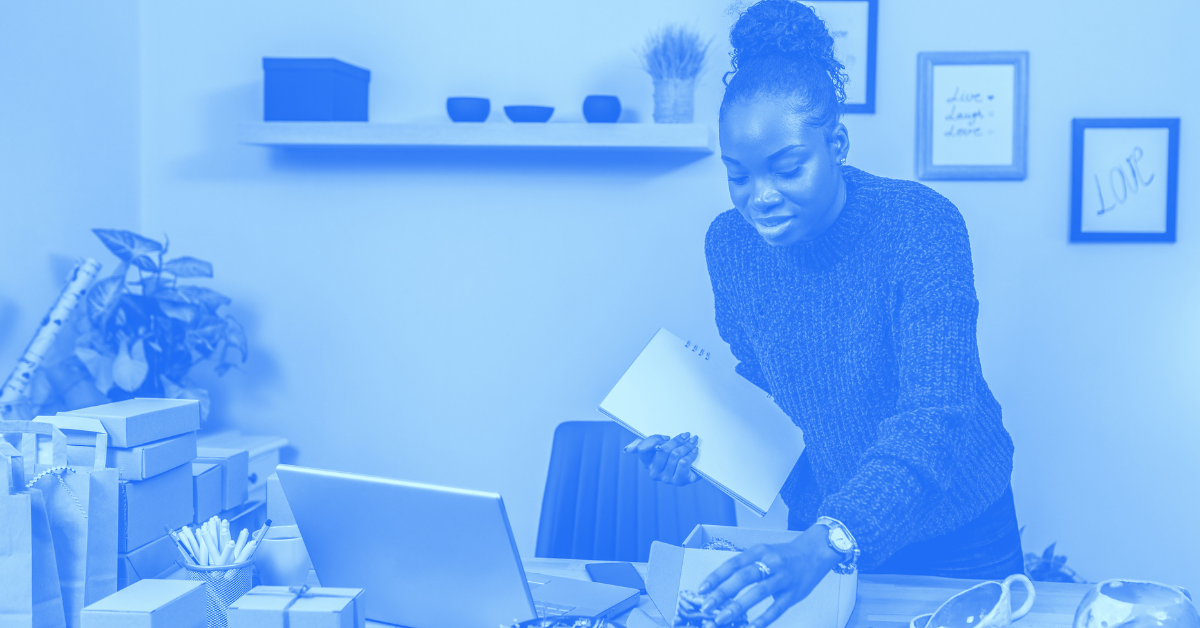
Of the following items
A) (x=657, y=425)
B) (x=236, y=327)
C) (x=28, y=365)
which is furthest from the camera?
(x=236, y=327)

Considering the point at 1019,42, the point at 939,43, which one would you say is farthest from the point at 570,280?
the point at 1019,42

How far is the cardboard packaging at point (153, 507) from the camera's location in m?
1.19

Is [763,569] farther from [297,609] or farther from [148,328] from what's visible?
[148,328]

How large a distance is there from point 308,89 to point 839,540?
1775mm

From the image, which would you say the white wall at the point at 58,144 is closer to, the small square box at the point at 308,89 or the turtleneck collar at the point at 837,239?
the small square box at the point at 308,89

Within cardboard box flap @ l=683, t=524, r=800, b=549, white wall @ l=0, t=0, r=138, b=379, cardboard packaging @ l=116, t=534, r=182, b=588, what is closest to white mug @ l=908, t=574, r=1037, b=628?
cardboard box flap @ l=683, t=524, r=800, b=549

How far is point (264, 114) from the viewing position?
239 centimetres

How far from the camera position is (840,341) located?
147 centimetres

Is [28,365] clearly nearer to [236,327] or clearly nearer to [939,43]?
[236,327]

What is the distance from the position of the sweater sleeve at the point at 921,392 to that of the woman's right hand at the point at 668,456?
0.19 metres

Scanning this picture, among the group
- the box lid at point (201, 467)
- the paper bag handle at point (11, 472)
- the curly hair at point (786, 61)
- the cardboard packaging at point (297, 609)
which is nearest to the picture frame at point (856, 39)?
the curly hair at point (786, 61)

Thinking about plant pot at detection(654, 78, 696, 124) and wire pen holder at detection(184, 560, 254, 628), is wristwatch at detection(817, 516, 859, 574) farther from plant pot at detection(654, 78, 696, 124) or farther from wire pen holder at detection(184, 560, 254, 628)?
plant pot at detection(654, 78, 696, 124)

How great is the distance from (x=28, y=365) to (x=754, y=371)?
137 cm

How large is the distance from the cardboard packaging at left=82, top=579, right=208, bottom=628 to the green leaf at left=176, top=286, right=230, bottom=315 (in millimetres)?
1289
